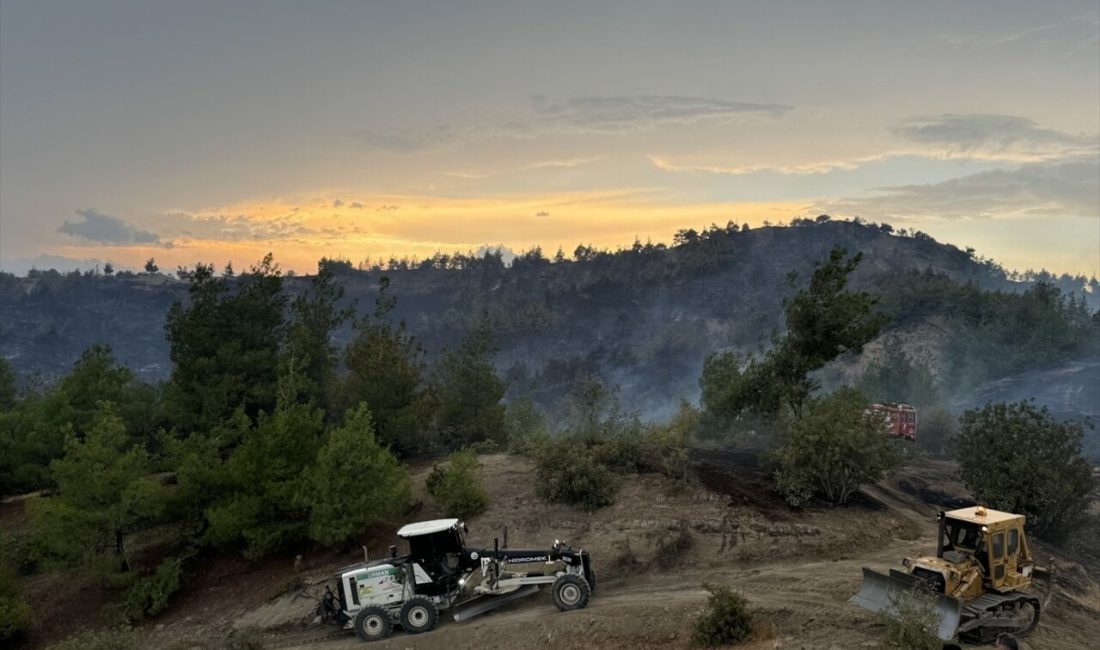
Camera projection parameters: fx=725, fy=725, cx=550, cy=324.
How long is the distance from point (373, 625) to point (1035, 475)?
19.2 m

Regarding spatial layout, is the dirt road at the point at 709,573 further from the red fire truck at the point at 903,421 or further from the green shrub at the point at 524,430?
the red fire truck at the point at 903,421

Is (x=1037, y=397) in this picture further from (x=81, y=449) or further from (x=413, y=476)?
(x=81, y=449)

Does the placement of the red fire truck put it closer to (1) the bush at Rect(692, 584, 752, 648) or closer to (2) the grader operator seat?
(1) the bush at Rect(692, 584, 752, 648)

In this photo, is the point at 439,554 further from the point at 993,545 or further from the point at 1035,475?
the point at 1035,475

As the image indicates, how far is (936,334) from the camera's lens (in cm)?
7475

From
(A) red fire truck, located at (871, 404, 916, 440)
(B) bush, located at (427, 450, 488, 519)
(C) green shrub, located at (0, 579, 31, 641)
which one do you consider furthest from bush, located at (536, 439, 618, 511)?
(A) red fire truck, located at (871, 404, 916, 440)

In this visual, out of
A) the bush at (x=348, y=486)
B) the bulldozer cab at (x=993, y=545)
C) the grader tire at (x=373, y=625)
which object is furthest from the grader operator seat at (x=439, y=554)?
the bulldozer cab at (x=993, y=545)

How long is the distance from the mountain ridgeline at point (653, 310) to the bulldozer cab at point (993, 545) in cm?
4329

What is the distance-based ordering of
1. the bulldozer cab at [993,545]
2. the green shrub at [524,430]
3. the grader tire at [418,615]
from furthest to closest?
the green shrub at [524,430], the grader tire at [418,615], the bulldozer cab at [993,545]

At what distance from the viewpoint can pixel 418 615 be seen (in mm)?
15180

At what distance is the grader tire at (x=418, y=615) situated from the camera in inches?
595

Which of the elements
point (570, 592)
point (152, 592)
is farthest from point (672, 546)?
point (152, 592)

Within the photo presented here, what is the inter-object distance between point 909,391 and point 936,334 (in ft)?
82.4

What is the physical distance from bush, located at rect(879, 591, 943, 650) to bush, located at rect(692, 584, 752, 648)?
2.54m
